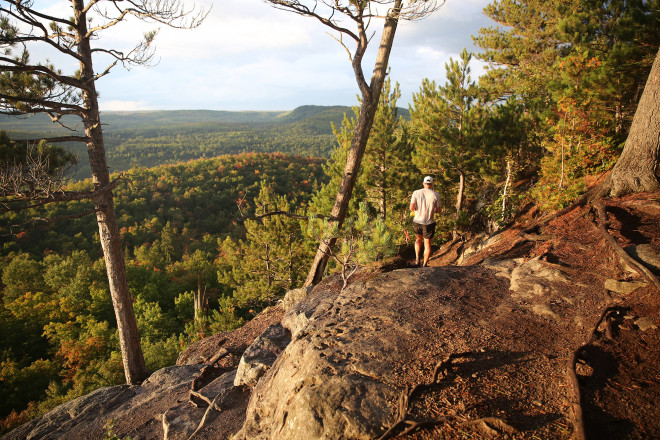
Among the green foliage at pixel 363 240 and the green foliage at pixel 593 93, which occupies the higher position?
the green foliage at pixel 593 93

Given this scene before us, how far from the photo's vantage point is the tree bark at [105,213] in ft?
18.7

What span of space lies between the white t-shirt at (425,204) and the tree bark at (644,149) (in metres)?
2.82

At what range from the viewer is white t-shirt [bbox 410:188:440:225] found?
5.54 metres

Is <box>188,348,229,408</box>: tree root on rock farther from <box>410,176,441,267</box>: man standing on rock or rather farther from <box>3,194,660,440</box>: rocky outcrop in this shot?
<box>410,176,441,267</box>: man standing on rock

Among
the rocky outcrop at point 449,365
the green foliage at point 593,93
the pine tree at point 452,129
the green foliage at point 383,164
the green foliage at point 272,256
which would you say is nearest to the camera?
the rocky outcrop at point 449,365

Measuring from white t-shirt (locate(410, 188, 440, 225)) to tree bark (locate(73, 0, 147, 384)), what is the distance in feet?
18.7

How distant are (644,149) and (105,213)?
9.33 m

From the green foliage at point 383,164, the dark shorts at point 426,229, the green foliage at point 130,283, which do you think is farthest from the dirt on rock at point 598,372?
the green foliage at point 383,164

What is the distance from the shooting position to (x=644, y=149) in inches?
190

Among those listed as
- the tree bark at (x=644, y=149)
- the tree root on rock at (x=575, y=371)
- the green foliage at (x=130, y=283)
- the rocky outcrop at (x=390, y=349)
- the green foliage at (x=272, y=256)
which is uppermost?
the tree bark at (x=644, y=149)

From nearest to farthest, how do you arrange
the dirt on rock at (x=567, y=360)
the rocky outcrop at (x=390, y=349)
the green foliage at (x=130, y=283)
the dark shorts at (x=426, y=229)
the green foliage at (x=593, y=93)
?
the dirt on rock at (x=567, y=360)
the rocky outcrop at (x=390, y=349)
the dark shorts at (x=426, y=229)
the green foliage at (x=593, y=93)
the green foliage at (x=130, y=283)

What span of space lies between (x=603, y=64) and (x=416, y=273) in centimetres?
663

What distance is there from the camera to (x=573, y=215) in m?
5.32

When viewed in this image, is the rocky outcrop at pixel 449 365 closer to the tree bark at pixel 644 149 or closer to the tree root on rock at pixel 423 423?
the tree root on rock at pixel 423 423
